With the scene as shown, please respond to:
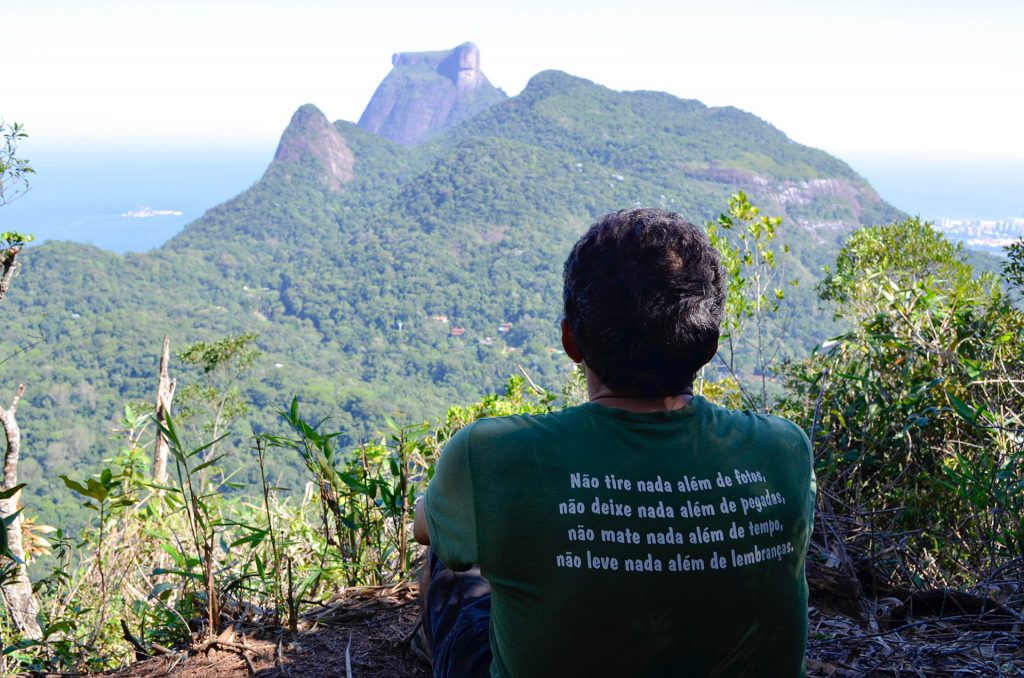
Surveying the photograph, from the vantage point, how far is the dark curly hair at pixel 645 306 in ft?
2.94

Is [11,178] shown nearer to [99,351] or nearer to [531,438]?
[531,438]

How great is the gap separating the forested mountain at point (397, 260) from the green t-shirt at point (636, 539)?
2551 centimetres

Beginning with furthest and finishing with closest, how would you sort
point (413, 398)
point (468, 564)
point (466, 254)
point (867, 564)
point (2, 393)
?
point (466, 254) < point (413, 398) < point (2, 393) < point (867, 564) < point (468, 564)

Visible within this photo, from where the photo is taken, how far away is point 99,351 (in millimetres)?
41219

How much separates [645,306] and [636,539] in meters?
0.26

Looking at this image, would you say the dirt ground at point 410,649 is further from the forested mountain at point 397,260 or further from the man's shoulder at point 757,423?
the forested mountain at point 397,260

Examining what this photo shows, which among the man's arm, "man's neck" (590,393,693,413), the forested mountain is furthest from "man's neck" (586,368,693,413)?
the forested mountain

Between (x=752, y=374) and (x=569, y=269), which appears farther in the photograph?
(x=752, y=374)

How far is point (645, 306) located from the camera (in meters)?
0.90

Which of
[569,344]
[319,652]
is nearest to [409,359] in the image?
[319,652]

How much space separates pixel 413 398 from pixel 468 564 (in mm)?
44369

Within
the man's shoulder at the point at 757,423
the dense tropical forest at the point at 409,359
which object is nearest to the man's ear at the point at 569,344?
the man's shoulder at the point at 757,423

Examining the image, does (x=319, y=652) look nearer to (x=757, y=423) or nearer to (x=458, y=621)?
(x=458, y=621)

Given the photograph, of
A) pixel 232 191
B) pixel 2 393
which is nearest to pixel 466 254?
pixel 2 393
